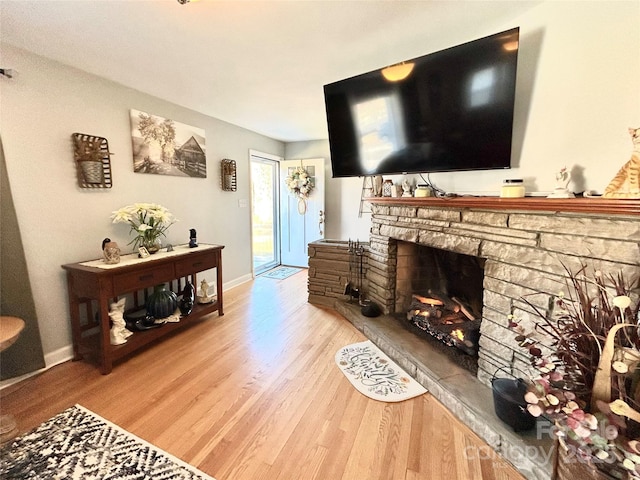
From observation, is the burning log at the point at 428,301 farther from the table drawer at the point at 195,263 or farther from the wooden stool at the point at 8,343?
the wooden stool at the point at 8,343

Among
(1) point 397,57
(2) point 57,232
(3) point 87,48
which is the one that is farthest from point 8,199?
(1) point 397,57

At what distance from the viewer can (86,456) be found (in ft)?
4.70

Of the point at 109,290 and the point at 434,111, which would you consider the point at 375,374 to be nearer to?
the point at 434,111

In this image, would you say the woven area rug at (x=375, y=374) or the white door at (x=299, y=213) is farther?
the white door at (x=299, y=213)

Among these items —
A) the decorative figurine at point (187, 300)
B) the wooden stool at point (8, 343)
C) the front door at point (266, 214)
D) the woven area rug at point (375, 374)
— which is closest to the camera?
the wooden stool at point (8, 343)

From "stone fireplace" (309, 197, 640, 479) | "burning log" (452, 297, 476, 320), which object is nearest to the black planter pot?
"stone fireplace" (309, 197, 640, 479)

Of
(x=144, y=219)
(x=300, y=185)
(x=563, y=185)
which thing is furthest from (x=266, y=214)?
(x=563, y=185)

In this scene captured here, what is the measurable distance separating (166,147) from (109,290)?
1659 millimetres

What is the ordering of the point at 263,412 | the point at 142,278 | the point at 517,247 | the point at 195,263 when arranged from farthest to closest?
1. the point at 195,263
2. the point at 142,278
3. the point at 263,412
4. the point at 517,247

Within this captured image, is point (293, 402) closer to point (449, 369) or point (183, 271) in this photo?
point (449, 369)

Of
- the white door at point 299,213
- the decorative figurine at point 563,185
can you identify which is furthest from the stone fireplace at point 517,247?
the white door at point 299,213

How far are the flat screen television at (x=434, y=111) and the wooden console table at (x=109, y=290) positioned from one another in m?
1.93

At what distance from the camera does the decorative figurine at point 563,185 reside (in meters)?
1.40

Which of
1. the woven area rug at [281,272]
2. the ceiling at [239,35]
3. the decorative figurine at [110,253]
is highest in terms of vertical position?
the ceiling at [239,35]
